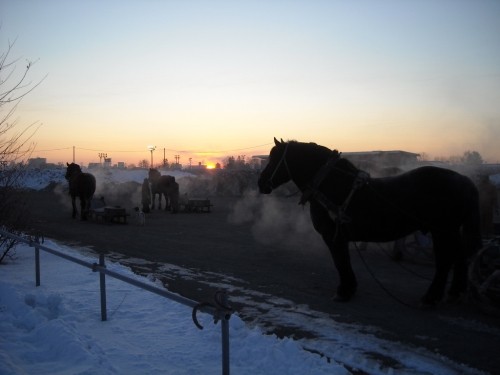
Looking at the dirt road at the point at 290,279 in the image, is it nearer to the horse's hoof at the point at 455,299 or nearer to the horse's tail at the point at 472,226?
the horse's hoof at the point at 455,299

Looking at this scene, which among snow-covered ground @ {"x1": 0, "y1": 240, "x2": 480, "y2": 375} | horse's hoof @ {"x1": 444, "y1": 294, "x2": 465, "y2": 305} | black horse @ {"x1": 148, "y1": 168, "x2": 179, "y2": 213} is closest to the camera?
snow-covered ground @ {"x1": 0, "y1": 240, "x2": 480, "y2": 375}

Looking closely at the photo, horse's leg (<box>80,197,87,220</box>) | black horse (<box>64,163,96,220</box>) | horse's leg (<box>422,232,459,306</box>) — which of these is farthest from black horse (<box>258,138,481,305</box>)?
black horse (<box>64,163,96,220</box>)

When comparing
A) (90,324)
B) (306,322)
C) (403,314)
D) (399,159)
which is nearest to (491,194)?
(399,159)

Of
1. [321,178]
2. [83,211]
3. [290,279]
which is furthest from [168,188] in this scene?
[321,178]

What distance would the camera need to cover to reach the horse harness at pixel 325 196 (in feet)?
20.8

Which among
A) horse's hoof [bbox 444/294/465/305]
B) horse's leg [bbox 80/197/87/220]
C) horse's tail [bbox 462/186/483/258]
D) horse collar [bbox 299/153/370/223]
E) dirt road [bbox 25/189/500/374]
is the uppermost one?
horse collar [bbox 299/153/370/223]

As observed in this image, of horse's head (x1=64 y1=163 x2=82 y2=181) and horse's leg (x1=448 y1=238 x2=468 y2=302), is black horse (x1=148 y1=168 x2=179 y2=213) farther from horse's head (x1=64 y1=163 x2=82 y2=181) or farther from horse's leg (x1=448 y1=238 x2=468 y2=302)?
horse's leg (x1=448 y1=238 x2=468 y2=302)

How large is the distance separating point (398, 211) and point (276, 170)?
6.71ft

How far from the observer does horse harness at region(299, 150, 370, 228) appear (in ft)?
20.8

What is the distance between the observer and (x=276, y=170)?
276 inches

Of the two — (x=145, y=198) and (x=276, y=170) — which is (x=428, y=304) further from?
(x=145, y=198)

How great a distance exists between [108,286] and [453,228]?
5.82 meters

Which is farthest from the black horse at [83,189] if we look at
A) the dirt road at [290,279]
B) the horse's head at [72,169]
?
the dirt road at [290,279]

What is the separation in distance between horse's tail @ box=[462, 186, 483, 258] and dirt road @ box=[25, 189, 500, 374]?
908 millimetres
